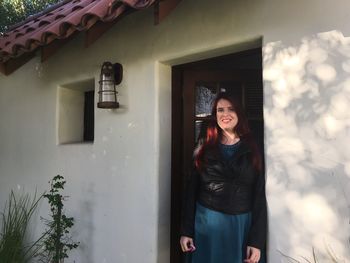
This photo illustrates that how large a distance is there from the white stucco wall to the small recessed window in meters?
0.12

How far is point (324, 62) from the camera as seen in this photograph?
109 inches

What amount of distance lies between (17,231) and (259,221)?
3119 millimetres

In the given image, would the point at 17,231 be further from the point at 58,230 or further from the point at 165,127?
the point at 165,127

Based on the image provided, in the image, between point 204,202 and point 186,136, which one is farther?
point 186,136

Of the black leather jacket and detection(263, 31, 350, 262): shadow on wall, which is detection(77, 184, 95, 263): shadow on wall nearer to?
the black leather jacket

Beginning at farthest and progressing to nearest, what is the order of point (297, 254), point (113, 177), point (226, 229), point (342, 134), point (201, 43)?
point (113, 177)
point (201, 43)
point (226, 229)
point (297, 254)
point (342, 134)

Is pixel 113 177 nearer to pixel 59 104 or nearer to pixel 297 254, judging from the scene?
pixel 59 104

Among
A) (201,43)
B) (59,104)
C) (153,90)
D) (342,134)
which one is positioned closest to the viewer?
(342,134)

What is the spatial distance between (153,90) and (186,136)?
1.60 ft

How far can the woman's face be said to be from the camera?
335cm

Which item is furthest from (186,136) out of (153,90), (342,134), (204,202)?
(342,134)

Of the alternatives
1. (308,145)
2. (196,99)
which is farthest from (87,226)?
(308,145)

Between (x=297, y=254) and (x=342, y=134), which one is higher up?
(x=342, y=134)

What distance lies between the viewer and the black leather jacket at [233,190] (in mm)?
3094
